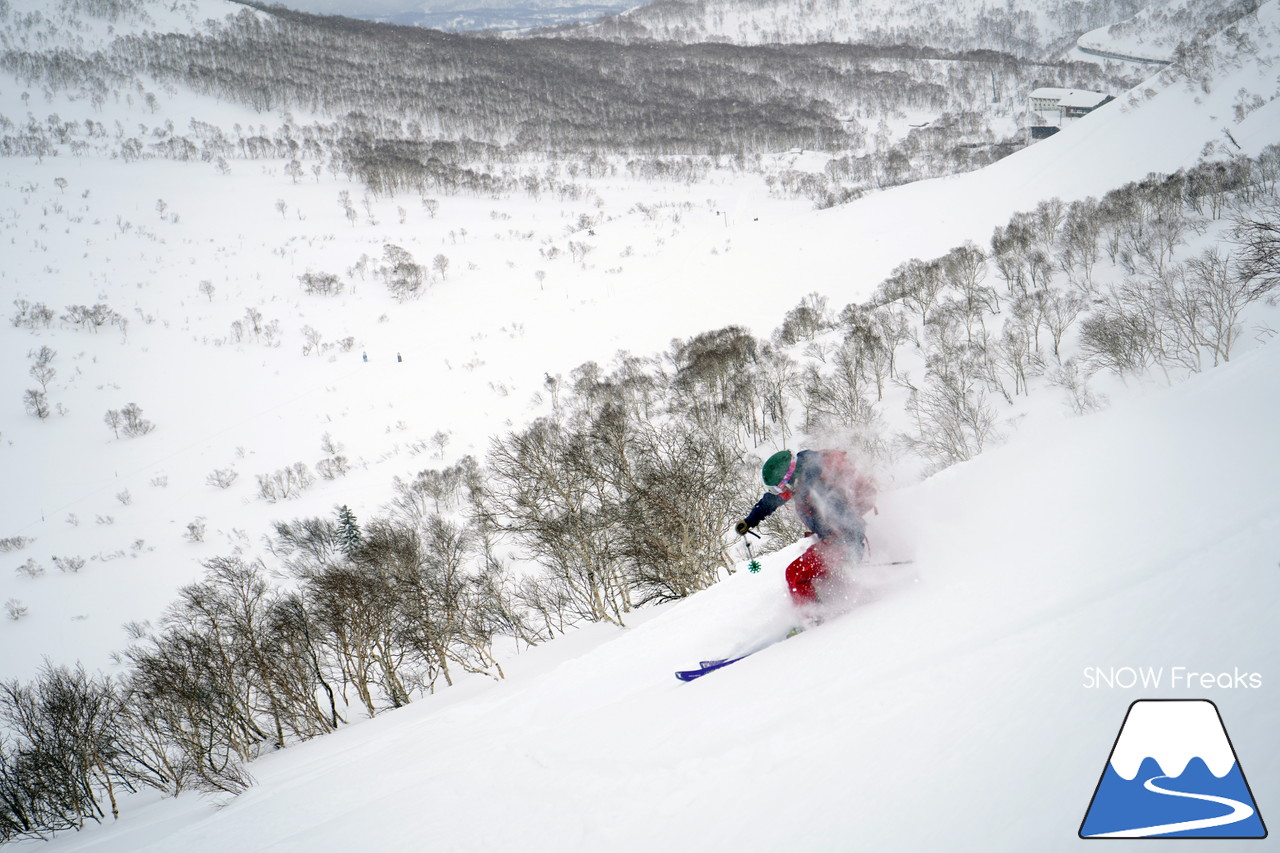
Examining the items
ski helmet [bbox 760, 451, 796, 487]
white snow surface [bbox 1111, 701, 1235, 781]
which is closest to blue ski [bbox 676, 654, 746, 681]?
ski helmet [bbox 760, 451, 796, 487]

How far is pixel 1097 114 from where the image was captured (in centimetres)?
8081

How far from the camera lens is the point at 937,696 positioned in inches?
139

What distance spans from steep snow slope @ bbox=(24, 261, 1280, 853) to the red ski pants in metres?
0.59

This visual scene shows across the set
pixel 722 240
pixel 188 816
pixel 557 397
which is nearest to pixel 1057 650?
pixel 188 816

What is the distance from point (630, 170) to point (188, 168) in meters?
101

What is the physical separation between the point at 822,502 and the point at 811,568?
33.5 inches

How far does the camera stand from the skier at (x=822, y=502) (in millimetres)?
6457

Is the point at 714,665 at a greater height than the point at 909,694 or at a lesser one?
lesser

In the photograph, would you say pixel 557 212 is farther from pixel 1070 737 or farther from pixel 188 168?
pixel 1070 737

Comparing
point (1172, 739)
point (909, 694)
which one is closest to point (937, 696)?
point (909, 694)

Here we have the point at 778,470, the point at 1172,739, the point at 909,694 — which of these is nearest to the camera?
the point at 1172,739

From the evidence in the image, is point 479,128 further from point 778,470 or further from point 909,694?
point 909,694

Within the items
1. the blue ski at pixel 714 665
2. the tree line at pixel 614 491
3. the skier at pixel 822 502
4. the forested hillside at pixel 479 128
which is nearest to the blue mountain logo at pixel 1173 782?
the skier at pixel 822 502

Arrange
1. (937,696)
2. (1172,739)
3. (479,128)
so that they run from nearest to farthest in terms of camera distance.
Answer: (1172,739) → (937,696) → (479,128)
